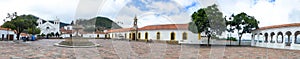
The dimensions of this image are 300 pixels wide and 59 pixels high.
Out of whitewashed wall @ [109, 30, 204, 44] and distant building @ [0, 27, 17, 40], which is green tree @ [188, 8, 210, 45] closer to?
whitewashed wall @ [109, 30, 204, 44]

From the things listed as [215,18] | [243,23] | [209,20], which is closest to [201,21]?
[209,20]

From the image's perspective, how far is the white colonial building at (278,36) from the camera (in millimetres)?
16312

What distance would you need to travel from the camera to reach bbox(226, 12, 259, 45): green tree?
20172 mm

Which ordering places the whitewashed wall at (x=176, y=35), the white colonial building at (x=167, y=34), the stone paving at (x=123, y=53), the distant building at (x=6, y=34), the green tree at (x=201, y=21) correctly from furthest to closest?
the distant building at (x=6, y=34)
the white colonial building at (x=167, y=34)
the whitewashed wall at (x=176, y=35)
the green tree at (x=201, y=21)
the stone paving at (x=123, y=53)

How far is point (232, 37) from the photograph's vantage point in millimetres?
23469

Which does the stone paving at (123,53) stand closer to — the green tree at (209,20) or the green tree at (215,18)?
the green tree at (215,18)

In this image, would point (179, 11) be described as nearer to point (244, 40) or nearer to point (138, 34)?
point (244, 40)

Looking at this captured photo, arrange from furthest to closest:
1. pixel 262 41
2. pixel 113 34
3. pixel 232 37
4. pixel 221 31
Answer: pixel 113 34 → pixel 232 37 → pixel 262 41 → pixel 221 31

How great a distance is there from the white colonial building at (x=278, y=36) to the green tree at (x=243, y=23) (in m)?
0.93

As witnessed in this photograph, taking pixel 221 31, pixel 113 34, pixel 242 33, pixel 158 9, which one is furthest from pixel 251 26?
pixel 113 34

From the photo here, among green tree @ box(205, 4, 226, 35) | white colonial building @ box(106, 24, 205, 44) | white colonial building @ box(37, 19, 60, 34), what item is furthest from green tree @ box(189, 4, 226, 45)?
white colonial building @ box(37, 19, 60, 34)

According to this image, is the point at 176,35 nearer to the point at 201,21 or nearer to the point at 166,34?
the point at 166,34

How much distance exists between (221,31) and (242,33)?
4.71 meters

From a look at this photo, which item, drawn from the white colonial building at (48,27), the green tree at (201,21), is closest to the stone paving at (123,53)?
the green tree at (201,21)
